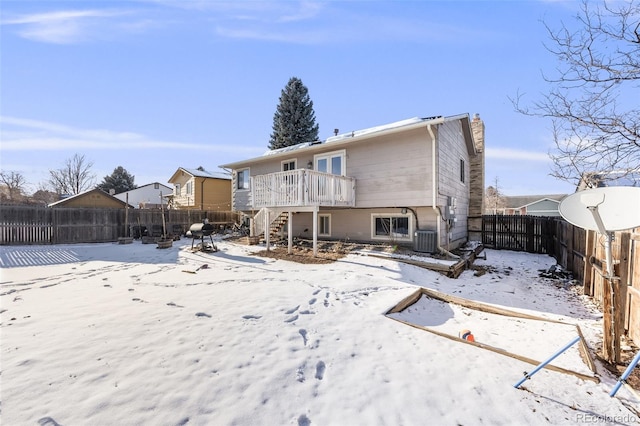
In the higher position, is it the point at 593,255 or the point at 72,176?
the point at 72,176

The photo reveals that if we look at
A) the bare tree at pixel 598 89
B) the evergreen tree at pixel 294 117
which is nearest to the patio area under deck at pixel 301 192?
the bare tree at pixel 598 89

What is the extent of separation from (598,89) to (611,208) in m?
3.84

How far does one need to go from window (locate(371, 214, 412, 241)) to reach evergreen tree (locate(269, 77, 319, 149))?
18242 mm

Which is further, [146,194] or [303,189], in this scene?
[146,194]

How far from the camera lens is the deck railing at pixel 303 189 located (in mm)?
9617

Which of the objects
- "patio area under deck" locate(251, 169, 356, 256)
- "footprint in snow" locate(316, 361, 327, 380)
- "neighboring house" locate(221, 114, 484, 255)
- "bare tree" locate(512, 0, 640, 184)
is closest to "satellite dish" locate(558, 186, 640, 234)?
"bare tree" locate(512, 0, 640, 184)

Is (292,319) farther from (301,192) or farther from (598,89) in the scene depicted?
(598,89)

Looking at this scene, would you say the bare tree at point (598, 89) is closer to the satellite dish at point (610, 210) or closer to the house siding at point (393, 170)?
the satellite dish at point (610, 210)

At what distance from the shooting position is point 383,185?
10.5 metres

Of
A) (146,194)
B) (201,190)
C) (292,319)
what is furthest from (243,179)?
(146,194)

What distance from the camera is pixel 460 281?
7.60m

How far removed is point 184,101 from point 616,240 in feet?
47.1

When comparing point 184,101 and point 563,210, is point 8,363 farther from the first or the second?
point 184,101

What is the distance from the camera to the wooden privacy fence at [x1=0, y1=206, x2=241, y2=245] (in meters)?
12.3
